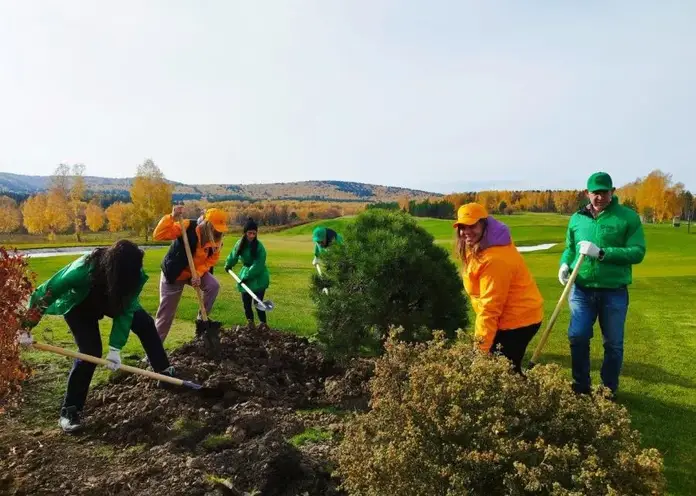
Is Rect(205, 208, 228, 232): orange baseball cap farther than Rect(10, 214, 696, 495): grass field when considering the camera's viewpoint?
Yes

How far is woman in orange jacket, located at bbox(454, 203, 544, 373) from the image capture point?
179 inches

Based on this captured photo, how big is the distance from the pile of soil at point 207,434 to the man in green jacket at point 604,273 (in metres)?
2.50

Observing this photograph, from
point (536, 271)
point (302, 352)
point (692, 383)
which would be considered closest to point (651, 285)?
point (536, 271)

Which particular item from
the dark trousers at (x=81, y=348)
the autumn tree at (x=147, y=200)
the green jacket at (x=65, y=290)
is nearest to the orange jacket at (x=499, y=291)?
the green jacket at (x=65, y=290)

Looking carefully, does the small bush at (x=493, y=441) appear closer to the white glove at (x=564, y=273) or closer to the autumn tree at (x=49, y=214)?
the white glove at (x=564, y=273)

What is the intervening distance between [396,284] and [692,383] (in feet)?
15.4

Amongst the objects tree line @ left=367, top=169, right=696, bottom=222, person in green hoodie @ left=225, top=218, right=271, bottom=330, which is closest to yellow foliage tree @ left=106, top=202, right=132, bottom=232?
tree line @ left=367, top=169, right=696, bottom=222

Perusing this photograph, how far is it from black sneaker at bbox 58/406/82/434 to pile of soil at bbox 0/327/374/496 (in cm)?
10

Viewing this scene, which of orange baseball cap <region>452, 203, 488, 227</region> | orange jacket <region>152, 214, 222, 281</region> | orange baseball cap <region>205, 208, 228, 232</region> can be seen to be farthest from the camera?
orange baseball cap <region>205, 208, 228, 232</region>

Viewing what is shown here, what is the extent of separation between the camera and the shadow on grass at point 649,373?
718 cm

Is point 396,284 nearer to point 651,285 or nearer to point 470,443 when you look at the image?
point 470,443

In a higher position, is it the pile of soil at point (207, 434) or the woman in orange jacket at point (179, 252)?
the woman in orange jacket at point (179, 252)

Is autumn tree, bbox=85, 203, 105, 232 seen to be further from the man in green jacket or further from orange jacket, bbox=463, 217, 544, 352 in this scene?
orange jacket, bbox=463, 217, 544, 352

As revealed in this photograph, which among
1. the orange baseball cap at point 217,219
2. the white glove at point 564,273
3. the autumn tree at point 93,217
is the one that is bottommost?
the autumn tree at point 93,217
